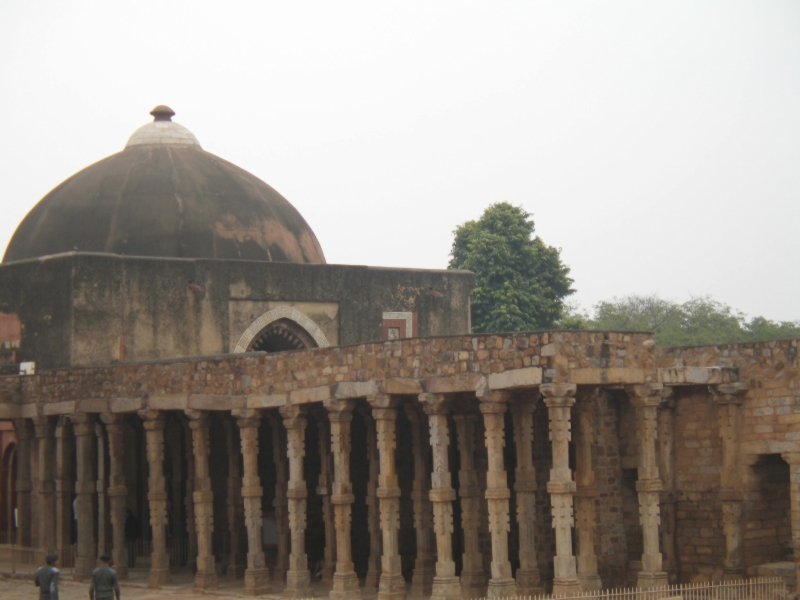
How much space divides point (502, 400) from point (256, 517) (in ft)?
16.8

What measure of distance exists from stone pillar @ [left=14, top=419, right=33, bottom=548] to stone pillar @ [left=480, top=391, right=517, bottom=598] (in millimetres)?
10175

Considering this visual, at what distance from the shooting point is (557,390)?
48.5ft

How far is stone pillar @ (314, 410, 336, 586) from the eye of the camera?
19.0m

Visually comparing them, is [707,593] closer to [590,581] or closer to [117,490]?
[590,581]

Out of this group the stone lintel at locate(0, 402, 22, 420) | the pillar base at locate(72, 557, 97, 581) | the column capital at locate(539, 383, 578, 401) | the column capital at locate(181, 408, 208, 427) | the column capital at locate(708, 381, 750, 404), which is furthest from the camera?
the stone lintel at locate(0, 402, 22, 420)

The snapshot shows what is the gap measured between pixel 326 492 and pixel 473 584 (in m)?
3.04

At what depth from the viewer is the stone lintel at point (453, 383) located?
15.6 m

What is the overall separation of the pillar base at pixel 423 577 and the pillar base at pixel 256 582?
7.60 feet

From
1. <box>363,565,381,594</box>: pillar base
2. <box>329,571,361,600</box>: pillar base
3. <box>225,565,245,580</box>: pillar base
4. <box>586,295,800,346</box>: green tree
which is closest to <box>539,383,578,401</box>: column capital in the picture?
<box>329,571,361,600</box>: pillar base

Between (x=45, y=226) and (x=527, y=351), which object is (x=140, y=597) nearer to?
(x=527, y=351)

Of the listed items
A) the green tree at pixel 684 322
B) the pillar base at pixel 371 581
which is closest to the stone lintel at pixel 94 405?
the pillar base at pixel 371 581

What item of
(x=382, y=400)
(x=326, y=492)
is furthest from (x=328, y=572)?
(x=382, y=400)

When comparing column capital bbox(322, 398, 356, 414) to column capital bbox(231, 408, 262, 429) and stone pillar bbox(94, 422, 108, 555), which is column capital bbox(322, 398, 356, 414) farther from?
stone pillar bbox(94, 422, 108, 555)

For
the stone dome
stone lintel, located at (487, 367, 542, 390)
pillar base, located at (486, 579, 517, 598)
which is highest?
the stone dome
